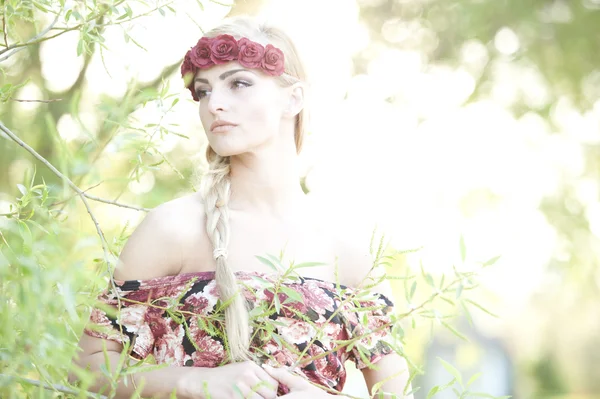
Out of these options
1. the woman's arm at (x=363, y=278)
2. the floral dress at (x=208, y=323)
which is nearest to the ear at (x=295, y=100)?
the woman's arm at (x=363, y=278)

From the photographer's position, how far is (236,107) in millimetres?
1931

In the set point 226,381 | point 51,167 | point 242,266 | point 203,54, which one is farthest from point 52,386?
point 203,54

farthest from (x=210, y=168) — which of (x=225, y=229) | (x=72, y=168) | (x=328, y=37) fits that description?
(x=328, y=37)

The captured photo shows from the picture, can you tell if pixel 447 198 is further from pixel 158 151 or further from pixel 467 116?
pixel 158 151

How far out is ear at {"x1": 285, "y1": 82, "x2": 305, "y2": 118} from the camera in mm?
2076

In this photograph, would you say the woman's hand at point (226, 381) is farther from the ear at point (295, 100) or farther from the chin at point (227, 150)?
the ear at point (295, 100)

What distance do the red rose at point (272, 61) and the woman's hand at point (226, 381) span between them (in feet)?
2.25

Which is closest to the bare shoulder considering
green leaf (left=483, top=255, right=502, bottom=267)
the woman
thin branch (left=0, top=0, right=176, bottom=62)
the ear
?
the woman

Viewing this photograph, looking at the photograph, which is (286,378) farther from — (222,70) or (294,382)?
(222,70)

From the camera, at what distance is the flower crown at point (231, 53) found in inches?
77.2

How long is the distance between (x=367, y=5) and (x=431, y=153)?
3.81ft

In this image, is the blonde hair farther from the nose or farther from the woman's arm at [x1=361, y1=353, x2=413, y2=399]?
the woman's arm at [x1=361, y1=353, x2=413, y2=399]

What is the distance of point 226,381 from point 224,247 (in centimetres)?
32

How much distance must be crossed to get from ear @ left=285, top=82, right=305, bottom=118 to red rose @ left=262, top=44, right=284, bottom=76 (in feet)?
0.25
